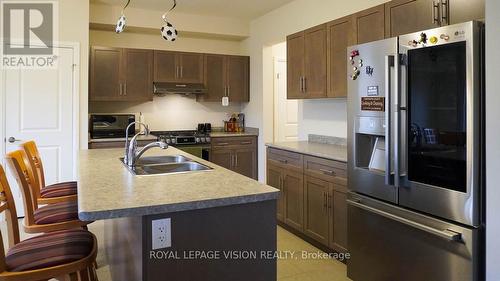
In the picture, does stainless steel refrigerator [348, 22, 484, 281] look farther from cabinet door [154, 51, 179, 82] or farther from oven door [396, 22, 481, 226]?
cabinet door [154, 51, 179, 82]

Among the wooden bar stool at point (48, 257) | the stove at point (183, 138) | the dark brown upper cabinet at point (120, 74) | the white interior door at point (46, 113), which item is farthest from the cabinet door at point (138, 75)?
the wooden bar stool at point (48, 257)

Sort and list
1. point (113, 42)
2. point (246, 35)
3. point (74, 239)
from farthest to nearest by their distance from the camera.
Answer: point (246, 35) → point (113, 42) → point (74, 239)

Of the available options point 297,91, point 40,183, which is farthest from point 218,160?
point 40,183

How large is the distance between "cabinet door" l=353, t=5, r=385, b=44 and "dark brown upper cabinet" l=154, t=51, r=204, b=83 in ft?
9.58

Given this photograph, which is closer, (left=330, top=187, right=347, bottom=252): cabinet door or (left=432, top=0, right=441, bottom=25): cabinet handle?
(left=432, top=0, right=441, bottom=25): cabinet handle

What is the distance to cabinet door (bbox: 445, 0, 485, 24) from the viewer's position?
227 centimetres

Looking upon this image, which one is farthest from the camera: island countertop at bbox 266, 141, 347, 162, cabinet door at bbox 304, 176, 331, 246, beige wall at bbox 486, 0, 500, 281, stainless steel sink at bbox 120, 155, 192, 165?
cabinet door at bbox 304, 176, 331, 246

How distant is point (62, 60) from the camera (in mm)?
4492

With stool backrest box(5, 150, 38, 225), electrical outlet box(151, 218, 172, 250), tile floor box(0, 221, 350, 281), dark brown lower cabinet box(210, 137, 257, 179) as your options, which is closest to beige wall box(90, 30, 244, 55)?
dark brown lower cabinet box(210, 137, 257, 179)

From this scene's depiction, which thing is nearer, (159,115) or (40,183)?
(40,183)

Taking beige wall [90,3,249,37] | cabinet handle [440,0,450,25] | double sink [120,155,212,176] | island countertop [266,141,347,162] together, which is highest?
beige wall [90,3,249,37]

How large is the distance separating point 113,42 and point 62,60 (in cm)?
106

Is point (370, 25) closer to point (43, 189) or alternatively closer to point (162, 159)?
point (162, 159)

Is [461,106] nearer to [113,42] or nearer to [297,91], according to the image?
[297,91]
